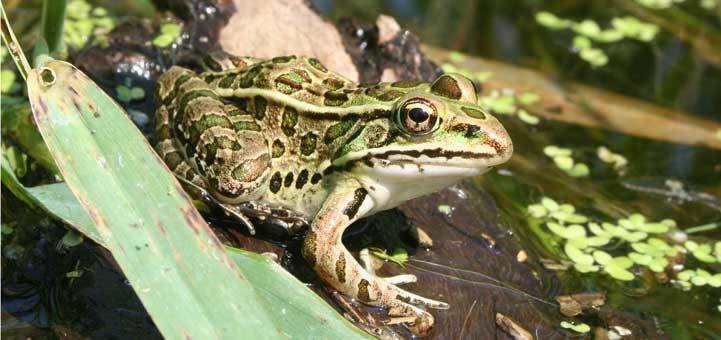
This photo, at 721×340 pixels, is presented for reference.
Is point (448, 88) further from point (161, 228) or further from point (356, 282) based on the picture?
point (161, 228)

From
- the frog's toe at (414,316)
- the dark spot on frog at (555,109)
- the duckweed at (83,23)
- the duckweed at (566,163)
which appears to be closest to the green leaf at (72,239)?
the frog's toe at (414,316)

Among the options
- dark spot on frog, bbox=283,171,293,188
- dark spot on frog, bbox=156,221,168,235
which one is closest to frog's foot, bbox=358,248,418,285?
dark spot on frog, bbox=283,171,293,188

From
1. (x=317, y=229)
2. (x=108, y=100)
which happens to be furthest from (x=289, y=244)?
(x=108, y=100)

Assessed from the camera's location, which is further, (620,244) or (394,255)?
(620,244)

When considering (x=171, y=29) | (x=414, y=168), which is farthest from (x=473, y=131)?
(x=171, y=29)

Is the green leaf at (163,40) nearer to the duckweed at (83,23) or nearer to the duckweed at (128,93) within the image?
the duckweed at (83,23)

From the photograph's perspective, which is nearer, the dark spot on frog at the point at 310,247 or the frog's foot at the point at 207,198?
the dark spot on frog at the point at 310,247

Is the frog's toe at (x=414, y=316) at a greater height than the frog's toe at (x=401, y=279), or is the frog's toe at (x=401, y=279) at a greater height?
the frog's toe at (x=401, y=279)

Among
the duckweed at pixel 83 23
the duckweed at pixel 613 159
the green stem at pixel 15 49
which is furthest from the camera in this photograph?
the duckweed at pixel 613 159
